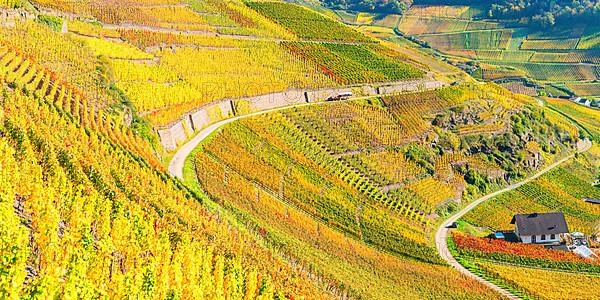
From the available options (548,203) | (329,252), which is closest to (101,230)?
(329,252)

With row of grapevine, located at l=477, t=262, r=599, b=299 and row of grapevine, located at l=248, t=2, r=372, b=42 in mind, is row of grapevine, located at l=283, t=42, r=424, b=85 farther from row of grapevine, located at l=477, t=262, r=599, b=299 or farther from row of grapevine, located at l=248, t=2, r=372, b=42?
row of grapevine, located at l=477, t=262, r=599, b=299

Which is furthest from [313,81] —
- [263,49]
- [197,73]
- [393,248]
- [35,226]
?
[35,226]

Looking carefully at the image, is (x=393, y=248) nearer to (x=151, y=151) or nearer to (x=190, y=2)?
(x=151, y=151)

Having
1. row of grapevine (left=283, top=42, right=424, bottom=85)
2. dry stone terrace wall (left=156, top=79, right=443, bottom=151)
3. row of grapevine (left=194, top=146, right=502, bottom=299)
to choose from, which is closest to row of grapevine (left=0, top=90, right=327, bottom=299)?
row of grapevine (left=194, top=146, right=502, bottom=299)

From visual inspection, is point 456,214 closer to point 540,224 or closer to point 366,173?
point 540,224

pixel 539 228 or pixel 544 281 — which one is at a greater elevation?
pixel 539 228

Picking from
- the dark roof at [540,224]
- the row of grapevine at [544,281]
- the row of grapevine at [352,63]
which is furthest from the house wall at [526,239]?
the row of grapevine at [352,63]
